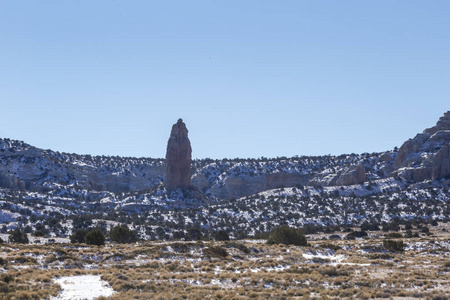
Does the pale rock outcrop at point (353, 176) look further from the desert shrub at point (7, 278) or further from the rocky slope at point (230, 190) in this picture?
the desert shrub at point (7, 278)

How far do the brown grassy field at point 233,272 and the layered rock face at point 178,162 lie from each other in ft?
282

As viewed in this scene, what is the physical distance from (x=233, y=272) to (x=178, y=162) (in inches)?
3988

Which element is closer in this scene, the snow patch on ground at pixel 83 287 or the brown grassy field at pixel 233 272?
the snow patch on ground at pixel 83 287

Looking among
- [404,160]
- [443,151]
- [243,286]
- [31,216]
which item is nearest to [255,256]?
[243,286]

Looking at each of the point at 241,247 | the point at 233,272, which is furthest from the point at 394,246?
the point at 233,272

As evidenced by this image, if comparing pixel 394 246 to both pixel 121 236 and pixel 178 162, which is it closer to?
pixel 121 236

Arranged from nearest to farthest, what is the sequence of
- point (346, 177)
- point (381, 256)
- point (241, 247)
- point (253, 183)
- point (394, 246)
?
point (381, 256) < point (241, 247) < point (394, 246) < point (346, 177) < point (253, 183)

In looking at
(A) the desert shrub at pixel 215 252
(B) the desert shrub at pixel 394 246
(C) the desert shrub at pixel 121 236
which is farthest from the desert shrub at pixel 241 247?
(C) the desert shrub at pixel 121 236

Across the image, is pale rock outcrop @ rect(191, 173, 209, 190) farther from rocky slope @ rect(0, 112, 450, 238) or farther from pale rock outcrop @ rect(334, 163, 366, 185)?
pale rock outcrop @ rect(334, 163, 366, 185)

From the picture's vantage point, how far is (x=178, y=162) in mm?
133625

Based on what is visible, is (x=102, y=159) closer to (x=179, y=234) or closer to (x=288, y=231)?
(x=179, y=234)

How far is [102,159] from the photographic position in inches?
7101

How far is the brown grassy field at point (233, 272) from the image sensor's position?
83.6 ft

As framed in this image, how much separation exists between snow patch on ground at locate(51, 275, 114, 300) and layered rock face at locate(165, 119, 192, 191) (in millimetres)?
102130
